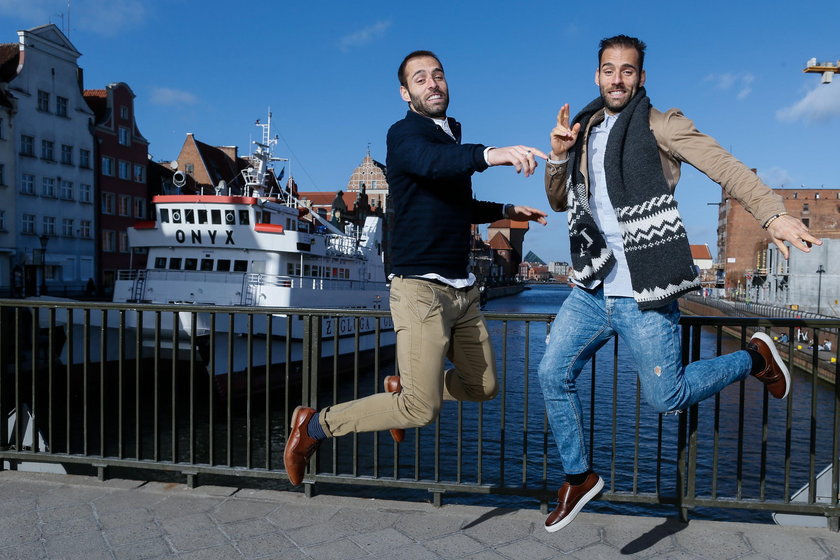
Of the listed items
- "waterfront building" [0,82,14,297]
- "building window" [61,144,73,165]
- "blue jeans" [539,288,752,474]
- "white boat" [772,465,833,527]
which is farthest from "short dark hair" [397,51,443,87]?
"building window" [61,144,73,165]

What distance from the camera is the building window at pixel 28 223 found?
1298 inches

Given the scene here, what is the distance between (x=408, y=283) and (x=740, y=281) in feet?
288

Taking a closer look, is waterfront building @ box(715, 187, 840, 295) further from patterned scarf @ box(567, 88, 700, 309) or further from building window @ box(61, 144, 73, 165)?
patterned scarf @ box(567, 88, 700, 309)

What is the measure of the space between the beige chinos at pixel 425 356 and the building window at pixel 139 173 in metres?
41.6

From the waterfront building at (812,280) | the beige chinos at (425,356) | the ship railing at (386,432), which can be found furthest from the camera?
the waterfront building at (812,280)

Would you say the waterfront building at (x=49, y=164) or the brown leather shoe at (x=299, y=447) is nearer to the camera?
the brown leather shoe at (x=299, y=447)

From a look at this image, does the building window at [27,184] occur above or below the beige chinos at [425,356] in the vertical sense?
above

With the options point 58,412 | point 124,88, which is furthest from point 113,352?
point 124,88

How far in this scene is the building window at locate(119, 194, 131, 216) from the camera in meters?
39.3

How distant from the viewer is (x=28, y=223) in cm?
3341

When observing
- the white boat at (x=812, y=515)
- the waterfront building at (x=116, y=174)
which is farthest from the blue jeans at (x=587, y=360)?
the waterfront building at (x=116, y=174)

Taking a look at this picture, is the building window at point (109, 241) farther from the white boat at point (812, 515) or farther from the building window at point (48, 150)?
the white boat at point (812, 515)

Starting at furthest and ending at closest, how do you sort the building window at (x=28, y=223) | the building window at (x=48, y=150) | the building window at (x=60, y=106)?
the building window at (x=60, y=106) < the building window at (x=48, y=150) < the building window at (x=28, y=223)

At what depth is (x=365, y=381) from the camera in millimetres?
21469
